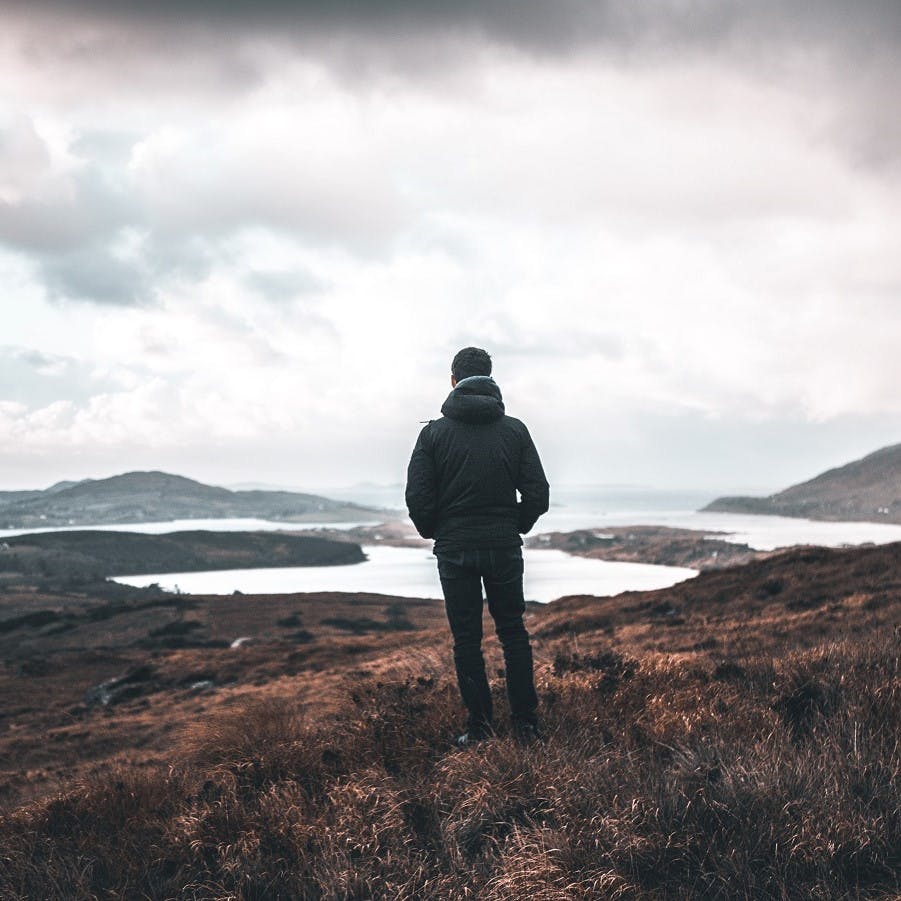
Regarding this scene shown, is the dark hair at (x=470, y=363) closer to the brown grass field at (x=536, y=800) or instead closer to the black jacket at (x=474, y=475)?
the black jacket at (x=474, y=475)

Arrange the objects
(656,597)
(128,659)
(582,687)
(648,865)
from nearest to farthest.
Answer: (648,865) < (582,687) < (656,597) < (128,659)

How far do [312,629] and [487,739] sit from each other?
54186 millimetres

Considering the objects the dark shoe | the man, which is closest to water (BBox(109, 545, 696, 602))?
the man

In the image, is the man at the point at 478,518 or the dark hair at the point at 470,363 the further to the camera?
the dark hair at the point at 470,363

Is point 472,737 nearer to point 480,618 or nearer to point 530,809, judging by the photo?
point 480,618

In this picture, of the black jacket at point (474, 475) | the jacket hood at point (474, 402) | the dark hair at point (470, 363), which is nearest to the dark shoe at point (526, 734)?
the black jacket at point (474, 475)

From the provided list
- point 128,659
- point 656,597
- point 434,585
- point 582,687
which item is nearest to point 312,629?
point 128,659

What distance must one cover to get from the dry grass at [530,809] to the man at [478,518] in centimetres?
61

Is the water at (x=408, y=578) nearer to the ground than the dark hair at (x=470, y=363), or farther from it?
nearer to the ground

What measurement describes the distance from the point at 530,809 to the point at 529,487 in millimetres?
2849

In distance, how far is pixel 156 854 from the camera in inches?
200

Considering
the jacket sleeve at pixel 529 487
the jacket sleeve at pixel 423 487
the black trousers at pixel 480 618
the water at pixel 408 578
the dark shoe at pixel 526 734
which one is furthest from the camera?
the water at pixel 408 578

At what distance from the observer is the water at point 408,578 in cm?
8456

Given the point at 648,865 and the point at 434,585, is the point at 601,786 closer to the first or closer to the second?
the point at 648,865
